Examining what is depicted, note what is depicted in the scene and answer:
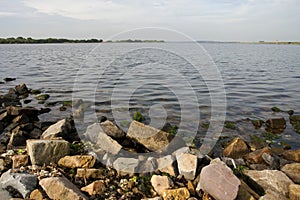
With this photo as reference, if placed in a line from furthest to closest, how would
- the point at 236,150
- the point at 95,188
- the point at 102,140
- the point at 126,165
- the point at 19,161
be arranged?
1. the point at 236,150
2. the point at 102,140
3. the point at 19,161
4. the point at 126,165
5. the point at 95,188

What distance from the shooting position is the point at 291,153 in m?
8.21

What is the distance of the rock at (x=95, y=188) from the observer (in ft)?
16.8

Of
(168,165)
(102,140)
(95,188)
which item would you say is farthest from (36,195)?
(168,165)

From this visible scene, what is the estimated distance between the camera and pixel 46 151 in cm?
604

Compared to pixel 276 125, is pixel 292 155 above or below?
above

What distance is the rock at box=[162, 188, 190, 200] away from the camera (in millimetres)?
4973

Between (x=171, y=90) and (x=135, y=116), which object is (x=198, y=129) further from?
(x=171, y=90)

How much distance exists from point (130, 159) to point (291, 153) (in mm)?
5099

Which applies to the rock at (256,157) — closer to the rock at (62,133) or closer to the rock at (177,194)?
the rock at (177,194)

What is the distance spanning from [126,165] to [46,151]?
1782mm

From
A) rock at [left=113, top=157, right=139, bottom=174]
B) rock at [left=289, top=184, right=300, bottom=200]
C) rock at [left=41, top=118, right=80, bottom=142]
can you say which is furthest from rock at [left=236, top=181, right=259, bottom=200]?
rock at [left=41, top=118, right=80, bottom=142]

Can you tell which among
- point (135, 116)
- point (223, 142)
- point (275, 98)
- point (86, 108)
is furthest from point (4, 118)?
point (275, 98)

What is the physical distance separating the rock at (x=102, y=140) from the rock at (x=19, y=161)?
1.73 metres

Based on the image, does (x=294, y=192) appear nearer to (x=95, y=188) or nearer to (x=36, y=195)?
(x=95, y=188)
